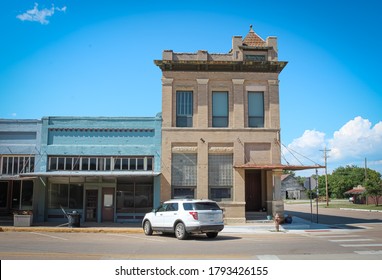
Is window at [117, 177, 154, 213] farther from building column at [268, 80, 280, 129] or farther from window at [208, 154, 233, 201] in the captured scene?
building column at [268, 80, 280, 129]

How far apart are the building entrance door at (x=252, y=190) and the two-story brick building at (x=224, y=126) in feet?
0.09

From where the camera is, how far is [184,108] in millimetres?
26547

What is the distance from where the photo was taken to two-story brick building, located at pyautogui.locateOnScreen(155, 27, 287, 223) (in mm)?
25703

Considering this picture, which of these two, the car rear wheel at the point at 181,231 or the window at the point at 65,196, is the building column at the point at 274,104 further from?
the window at the point at 65,196

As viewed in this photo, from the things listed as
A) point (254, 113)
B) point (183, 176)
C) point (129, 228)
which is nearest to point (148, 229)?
point (129, 228)

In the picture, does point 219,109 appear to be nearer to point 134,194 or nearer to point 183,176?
point 183,176

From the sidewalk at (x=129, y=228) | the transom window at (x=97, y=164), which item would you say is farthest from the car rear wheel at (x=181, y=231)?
the transom window at (x=97, y=164)

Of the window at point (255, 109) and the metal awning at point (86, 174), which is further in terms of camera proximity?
the window at point (255, 109)

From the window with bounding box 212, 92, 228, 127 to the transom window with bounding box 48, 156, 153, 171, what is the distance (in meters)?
5.31

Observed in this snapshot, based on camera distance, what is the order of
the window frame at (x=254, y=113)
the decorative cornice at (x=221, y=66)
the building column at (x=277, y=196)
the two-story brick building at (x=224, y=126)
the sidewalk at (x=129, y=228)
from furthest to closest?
the window frame at (x=254, y=113)
the decorative cornice at (x=221, y=66)
the two-story brick building at (x=224, y=126)
the building column at (x=277, y=196)
the sidewalk at (x=129, y=228)

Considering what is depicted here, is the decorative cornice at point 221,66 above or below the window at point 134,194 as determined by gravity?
above

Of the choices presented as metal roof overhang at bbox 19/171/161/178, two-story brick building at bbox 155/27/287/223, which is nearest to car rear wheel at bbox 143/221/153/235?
metal roof overhang at bbox 19/171/161/178

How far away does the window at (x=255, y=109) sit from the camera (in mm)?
26594

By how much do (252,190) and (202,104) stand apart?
676 centimetres
